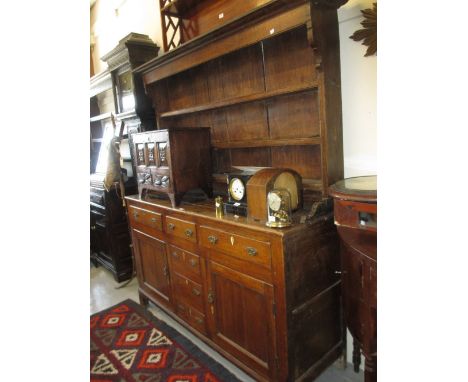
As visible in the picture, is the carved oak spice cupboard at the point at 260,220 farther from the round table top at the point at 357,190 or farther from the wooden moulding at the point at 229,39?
the round table top at the point at 357,190

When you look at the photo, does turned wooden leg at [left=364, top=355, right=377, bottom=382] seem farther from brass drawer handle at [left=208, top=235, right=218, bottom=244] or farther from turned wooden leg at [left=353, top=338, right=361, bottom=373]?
brass drawer handle at [left=208, top=235, right=218, bottom=244]

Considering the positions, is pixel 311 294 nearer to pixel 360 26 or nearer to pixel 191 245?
pixel 191 245

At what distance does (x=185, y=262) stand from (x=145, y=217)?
1.95 ft

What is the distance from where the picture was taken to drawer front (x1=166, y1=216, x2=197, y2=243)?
6.52 feet

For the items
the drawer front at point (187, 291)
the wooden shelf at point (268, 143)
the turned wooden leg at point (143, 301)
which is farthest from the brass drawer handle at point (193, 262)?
the turned wooden leg at point (143, 301)

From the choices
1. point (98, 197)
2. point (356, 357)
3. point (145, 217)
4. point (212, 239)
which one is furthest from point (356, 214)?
point (98, 197)

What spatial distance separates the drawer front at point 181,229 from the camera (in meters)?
1.99

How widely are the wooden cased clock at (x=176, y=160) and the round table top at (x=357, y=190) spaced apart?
1165 mm

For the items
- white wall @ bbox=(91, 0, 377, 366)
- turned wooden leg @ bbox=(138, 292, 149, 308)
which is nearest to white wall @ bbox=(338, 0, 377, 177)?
white wall @ bbox=(91, 0, 377, 366)

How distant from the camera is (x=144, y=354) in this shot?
7.15 feet

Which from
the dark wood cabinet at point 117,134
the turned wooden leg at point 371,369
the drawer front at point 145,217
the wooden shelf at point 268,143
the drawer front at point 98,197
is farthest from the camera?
the drawer front at point 98,197

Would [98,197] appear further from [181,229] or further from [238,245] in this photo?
[238,245]

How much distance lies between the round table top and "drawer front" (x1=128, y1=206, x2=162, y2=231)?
139cm
